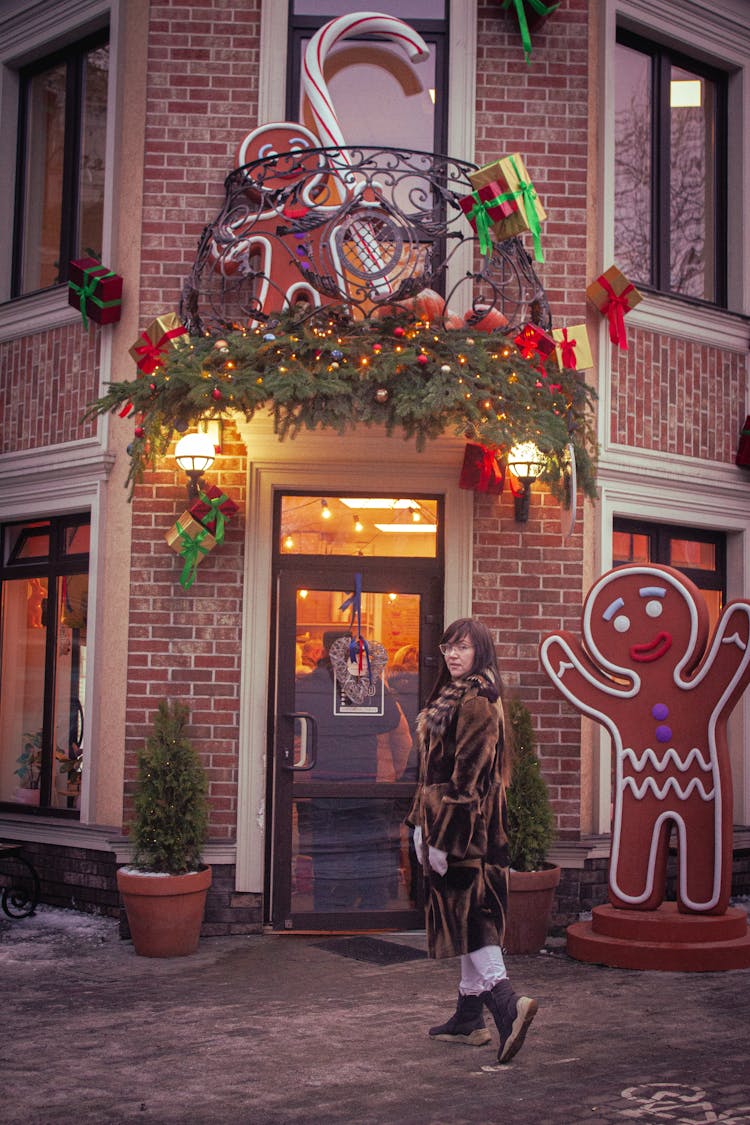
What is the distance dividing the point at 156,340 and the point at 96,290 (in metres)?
0.65

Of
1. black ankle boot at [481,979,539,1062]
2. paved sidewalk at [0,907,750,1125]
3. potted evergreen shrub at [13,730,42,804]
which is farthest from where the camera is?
potted evergreen shrub at [13,730,42,804]

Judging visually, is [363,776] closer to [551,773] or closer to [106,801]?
[551,773]

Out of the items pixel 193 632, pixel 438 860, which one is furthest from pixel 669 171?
pixel 438 860

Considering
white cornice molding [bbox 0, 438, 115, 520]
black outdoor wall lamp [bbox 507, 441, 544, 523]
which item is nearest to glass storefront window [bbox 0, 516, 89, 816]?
white cornice molding [bbox 0, 438, 115, 520]

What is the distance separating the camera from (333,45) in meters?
8.23

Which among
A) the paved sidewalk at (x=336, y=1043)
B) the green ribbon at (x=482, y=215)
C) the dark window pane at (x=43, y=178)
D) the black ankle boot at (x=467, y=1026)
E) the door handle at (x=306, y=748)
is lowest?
the paved sidewalk at (x=336, y=1043)

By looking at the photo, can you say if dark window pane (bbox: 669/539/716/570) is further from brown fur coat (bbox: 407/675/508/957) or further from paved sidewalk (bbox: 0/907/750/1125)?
brown fur coat (bbox: 407/675/508/957)

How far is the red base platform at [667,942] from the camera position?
6727mm

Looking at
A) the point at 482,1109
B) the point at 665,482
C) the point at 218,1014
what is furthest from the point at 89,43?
the point at 482,1109

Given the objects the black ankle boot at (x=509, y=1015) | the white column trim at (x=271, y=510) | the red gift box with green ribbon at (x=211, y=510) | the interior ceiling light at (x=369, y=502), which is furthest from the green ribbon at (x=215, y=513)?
the black ankle boot at (x=509, y=1015)

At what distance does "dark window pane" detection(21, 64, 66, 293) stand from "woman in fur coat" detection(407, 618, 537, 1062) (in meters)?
5.45

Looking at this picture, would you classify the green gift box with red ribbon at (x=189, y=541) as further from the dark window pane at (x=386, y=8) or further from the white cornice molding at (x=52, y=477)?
the dark window pane at (x=386, y=8)

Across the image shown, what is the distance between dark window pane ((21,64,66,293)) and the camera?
9.48 meters

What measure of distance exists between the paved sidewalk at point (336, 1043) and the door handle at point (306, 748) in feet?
3.43
